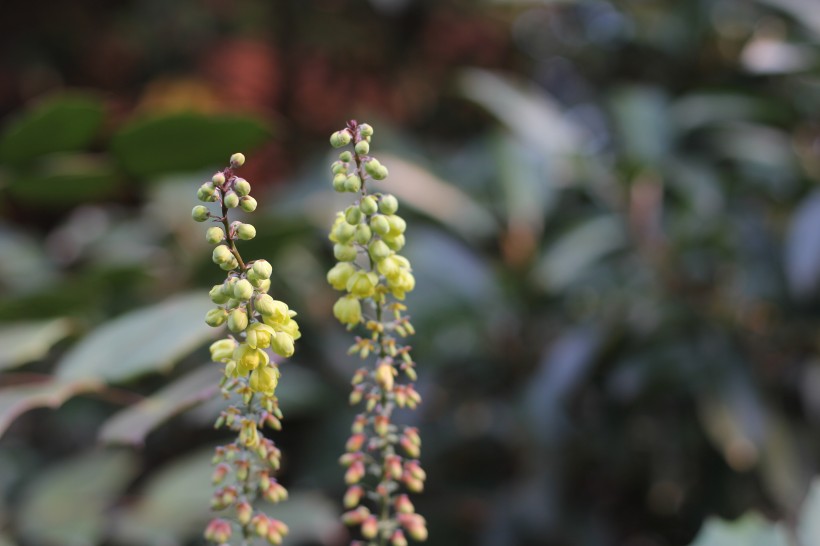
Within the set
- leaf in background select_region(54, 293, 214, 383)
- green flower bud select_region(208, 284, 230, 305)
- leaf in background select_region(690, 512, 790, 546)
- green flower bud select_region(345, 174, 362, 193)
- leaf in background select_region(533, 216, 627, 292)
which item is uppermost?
leaf in background select_region(533, 216, 627, 292)

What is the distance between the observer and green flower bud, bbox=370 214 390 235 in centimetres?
31

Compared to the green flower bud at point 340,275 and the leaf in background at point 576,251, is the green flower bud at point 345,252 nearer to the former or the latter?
the green flower bud at point 340,275

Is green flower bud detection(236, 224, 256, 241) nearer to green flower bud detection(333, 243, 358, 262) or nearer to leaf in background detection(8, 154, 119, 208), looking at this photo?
green flower bud detection(333, 243, 358, 262)

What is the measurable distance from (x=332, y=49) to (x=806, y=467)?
43.9 inches

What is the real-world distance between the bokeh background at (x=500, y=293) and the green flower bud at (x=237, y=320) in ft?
0.62

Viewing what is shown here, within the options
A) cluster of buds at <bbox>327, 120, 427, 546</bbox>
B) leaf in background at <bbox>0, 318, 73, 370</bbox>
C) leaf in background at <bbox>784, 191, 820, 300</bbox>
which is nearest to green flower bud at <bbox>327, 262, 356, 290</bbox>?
cluster of buds at <bbox>327, 120, 427, 546</bbox>

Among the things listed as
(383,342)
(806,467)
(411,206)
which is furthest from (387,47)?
(383,342)

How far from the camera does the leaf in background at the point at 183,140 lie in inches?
30.0

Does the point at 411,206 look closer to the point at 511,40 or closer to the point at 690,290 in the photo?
the point at 690,290

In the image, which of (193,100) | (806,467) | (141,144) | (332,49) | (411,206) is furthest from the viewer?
(332,49)

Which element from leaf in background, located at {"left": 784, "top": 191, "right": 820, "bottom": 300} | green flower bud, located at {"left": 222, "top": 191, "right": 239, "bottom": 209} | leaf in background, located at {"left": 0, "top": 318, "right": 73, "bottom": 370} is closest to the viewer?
green flower bud, located at {"left": 222, "top": 191, "right": 239, "bottom": 209}

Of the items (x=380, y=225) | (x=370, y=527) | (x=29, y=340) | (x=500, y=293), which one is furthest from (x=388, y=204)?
(x=500, y=293)

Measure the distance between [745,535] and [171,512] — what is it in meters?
0.48

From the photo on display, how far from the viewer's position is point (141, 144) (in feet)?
2.56
